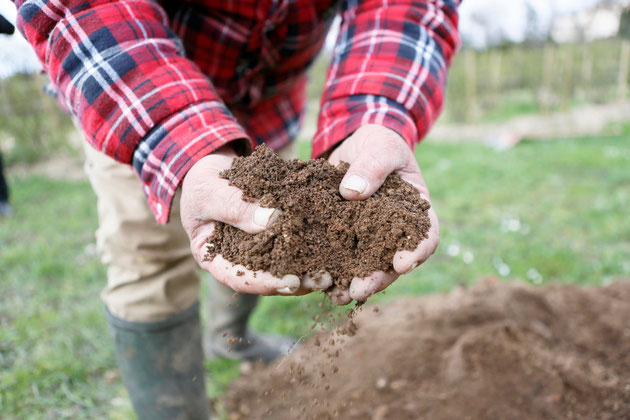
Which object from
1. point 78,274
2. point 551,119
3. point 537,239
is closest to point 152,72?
point 78,274

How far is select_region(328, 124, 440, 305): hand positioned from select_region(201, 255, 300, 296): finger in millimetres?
154

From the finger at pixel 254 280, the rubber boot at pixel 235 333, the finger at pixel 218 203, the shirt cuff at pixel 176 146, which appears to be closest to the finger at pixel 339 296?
the finger at pixel 254 280

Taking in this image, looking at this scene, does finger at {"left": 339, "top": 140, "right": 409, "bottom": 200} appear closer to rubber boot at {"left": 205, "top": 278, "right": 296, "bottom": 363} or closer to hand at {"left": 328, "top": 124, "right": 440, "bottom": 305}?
hand at {"left": 328, "top": 124, "right": 440, "bottom": 305}

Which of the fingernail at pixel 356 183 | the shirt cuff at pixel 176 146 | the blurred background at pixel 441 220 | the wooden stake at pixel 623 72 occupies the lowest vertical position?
the wooden stake at pixel 623 72

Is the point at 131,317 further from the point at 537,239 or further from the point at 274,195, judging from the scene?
the point at 537,239

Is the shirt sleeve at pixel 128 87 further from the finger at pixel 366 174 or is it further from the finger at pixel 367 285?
the finger at pixel 367 285

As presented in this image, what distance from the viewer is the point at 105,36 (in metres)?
1.19

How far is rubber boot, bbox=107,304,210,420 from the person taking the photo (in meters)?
1.59

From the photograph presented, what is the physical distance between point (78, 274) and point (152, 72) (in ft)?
8.79

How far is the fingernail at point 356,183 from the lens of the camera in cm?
120

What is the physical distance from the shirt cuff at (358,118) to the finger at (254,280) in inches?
22.5

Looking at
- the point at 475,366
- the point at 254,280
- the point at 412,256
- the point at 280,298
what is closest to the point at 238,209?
the point at 254,280

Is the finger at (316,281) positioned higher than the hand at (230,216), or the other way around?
the hand at (230,216)

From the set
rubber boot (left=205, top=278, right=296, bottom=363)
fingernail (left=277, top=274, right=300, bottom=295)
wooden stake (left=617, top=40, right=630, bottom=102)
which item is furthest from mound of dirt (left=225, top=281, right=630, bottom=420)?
wooden stake (left=617, top=40, right=630, bottom=102)
